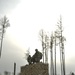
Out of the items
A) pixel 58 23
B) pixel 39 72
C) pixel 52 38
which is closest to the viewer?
pixel 39 72

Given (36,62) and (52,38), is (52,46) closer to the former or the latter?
(52,38)

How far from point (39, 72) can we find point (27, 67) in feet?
6.12

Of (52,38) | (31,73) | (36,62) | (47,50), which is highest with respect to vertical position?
(52,38)

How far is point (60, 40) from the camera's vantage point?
2831cm

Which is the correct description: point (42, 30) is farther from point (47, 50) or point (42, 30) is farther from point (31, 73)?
point (31, 73)

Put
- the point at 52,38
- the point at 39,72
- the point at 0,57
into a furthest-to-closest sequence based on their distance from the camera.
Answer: the point at 52,38 → the point at 0,57 → the point at 39,72

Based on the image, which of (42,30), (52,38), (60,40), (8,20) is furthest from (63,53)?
(8,20)

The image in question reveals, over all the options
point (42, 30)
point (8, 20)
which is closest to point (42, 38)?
point (42, 30)

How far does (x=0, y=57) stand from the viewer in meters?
26.8

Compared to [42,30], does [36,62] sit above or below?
below

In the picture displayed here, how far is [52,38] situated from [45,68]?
13016mm

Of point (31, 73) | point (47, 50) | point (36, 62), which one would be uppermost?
point (47, 50)

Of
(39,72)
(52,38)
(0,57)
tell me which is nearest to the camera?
(39,72)

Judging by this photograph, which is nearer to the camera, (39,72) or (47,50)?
(39,72)
